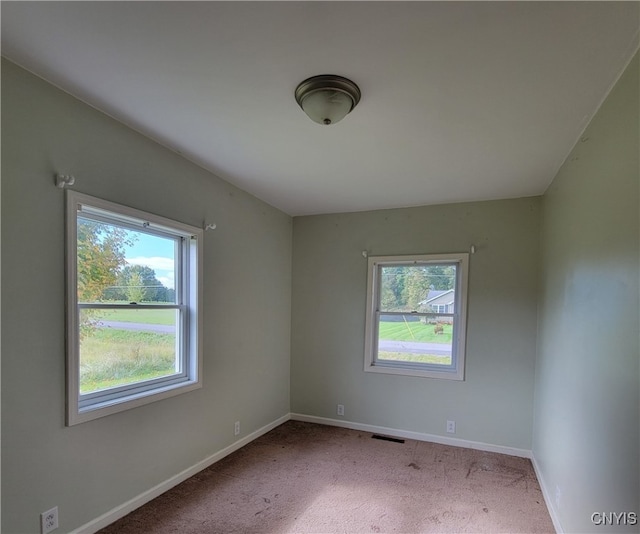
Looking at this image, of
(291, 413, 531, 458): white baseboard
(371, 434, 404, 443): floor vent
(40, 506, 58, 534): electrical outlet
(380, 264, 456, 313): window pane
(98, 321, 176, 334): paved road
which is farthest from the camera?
(380, 264, 456, 313): window pane

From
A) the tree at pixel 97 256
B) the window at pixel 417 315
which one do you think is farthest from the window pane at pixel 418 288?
the tree at pixel 97 256

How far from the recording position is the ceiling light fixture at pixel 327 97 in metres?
1.67

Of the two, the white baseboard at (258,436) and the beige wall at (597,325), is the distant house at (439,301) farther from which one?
the white baseboard at (258,436)

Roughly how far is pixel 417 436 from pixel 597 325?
8.28ft

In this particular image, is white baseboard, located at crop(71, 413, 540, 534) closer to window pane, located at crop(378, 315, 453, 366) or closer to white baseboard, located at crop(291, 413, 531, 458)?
white baseboard, located at crop(291, 413, 531, 458)

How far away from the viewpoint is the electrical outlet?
1808 mm

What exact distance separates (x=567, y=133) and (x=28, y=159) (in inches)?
118

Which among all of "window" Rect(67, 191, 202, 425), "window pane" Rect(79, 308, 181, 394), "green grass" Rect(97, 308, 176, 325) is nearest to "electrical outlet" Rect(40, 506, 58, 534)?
"window" Rect(67, 191, 202, 425)

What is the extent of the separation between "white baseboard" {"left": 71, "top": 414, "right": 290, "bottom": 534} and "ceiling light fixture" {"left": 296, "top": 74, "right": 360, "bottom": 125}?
264 cm

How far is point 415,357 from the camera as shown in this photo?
389cm

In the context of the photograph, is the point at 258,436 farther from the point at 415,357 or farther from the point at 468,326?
the point at 468,326

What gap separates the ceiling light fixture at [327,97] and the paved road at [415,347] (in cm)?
277

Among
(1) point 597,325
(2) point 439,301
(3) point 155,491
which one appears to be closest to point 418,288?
(2) point 439,301

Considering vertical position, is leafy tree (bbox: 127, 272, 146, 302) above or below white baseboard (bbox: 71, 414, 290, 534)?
above
